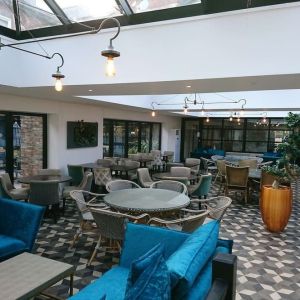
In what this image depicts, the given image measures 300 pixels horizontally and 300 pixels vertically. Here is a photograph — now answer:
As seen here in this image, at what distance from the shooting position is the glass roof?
369cm

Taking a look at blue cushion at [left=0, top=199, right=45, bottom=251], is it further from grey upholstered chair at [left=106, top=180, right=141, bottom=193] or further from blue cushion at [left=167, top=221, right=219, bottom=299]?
blue cushion at [left=167, top=221, right=219, bottom=299]

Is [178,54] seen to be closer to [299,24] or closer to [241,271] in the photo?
[299,24]

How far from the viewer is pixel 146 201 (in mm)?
3820

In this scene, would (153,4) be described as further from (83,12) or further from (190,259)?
(190,259)

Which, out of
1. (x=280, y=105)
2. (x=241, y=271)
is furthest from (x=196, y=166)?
(x=241, y=271)

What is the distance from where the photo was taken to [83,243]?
4.18 metres

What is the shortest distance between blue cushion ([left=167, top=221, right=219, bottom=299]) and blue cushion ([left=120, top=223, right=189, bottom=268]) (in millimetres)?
305

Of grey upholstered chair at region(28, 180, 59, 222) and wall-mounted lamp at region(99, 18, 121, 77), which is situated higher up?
wall-mounted lamp at region(99, 18, 121, 77)

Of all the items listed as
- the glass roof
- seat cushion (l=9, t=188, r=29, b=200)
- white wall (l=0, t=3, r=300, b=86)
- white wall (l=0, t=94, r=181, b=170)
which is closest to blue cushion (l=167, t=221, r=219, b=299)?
white wall (l=0, t=3, r=300, b=86)

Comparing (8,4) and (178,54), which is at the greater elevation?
(8,4)

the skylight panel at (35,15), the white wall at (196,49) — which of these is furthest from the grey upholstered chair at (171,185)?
the skylight panel at (35,15)

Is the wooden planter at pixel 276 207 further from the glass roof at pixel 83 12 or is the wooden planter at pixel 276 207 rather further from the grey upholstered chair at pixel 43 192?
the grey upholstered chair at pixel 43 192

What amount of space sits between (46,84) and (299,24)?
13.1ft

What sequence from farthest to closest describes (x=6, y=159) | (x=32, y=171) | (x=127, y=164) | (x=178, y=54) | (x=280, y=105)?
(x=280, y=105)
(x=127, y=164)
(x=32, y=171)
(x=6, y=159)
(x=178, y=54)
